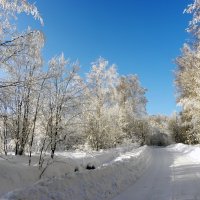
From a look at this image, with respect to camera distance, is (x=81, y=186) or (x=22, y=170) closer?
(x=81, y=186)

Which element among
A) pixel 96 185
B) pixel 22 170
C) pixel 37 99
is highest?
pixel 37 99

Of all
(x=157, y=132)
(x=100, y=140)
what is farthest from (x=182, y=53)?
(x=157, y=132)

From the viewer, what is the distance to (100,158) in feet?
83.4

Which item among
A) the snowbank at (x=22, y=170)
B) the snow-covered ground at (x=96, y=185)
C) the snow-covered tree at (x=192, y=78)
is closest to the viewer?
the snow-covered ground at (x=96, y=185)

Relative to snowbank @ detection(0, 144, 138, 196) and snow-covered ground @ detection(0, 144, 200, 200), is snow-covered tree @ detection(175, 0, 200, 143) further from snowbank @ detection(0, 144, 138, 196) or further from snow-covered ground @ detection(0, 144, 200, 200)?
snowbank @ detection(0, 144, 138, 196)

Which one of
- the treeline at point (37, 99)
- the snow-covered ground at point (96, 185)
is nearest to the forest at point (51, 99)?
the treeline at point (37, 99)

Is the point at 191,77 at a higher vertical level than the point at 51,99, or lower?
higher

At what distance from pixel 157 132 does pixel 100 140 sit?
169 feet

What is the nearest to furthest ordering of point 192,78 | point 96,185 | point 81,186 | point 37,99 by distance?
point 81,186 < point 96,185 < point 37,99 < point 192,78

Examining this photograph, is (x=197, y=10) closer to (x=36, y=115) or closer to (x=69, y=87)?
(x=36, y=115)

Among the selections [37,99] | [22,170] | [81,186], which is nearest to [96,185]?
[81,186]

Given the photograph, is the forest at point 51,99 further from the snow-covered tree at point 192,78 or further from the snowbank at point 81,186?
the snowbank at point 81,186

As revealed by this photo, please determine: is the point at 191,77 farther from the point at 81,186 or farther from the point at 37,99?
the point at 81,186

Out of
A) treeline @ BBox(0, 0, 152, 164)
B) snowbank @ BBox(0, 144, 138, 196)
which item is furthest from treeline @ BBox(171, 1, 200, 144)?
snowbank @ BBox(0, 144, 138, 196)
